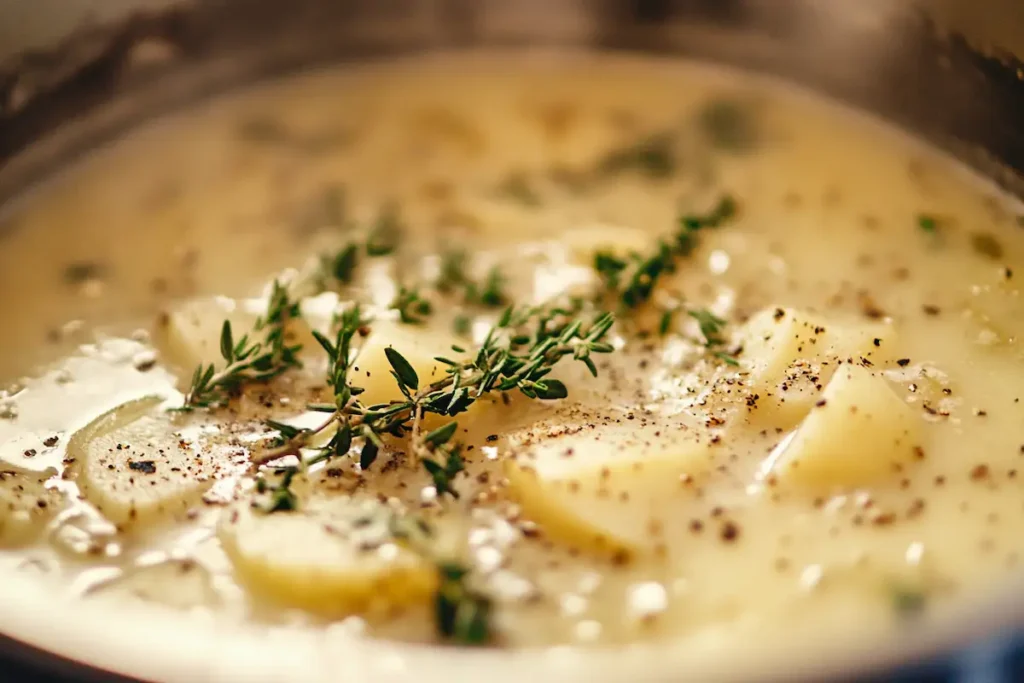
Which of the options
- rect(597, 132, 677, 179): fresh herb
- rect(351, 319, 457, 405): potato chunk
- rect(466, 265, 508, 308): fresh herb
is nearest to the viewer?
rect(351, 319, 457, 405): potato chunk

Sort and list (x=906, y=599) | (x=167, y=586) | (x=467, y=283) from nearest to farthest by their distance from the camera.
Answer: (x=906, y=599), (x=167, y=586), (x=467, y=283)

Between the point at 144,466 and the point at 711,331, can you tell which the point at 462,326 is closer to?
the point at 711,331

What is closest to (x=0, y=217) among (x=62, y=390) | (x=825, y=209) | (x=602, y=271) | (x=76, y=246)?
(x=76, y=246)

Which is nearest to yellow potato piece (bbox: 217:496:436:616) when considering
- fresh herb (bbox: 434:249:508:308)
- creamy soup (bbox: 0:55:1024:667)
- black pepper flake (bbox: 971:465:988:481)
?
creamy soup (bbox: 0:55:1024:667)

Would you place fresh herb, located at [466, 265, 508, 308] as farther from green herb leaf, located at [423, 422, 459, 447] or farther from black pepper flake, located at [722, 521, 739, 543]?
black pepper flake, located at [722, 521, 739, 543]

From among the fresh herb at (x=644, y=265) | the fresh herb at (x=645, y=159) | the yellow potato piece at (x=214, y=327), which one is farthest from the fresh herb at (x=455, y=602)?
the fresh herb at (x=645, y=159)

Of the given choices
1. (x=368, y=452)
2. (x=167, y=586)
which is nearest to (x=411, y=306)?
(x=368, y=452)

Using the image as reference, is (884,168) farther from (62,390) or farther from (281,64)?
(62,390)
